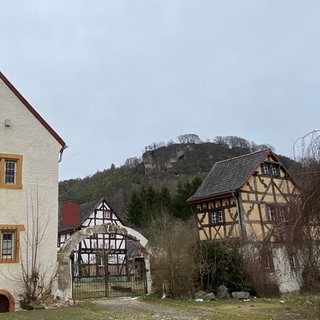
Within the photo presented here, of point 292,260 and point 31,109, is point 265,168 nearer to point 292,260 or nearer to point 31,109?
point 31,109

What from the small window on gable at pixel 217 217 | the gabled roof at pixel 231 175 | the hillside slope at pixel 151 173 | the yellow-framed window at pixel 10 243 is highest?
the hillside slope at pixel 151 173

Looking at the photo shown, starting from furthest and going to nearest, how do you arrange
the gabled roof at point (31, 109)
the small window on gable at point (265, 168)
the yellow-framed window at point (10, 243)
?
the small window on gable at point (265, 168) < the gabled roof at point (31, 109) < the yellow-framed window at point (10, 243)

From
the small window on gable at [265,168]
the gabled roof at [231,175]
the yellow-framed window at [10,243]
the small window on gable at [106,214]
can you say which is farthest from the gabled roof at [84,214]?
the yellow-framed window at [10,243]

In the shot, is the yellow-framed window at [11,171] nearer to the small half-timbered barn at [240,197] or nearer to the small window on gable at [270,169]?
the small half-timbered barn at [240,197]

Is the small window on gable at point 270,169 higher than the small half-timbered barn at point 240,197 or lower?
higher

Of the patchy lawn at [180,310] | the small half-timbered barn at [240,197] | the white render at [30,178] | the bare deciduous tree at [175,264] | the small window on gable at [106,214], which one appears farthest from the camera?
the small window on gable at [106,214]

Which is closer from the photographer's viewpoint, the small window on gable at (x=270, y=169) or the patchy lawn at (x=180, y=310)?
the patchy lawn at (x=180, y=310)

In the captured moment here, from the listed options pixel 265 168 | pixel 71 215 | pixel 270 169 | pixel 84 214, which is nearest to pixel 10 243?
pixel 265 168

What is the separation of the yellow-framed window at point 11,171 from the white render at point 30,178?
0.15 metres

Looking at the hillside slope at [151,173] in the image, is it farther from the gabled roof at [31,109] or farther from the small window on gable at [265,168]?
the gabled roof at [31,109]

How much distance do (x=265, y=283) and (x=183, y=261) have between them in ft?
13.7

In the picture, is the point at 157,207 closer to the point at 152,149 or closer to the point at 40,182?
the point at 40,182

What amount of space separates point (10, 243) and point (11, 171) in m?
2.78

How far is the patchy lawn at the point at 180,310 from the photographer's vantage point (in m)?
12.4
